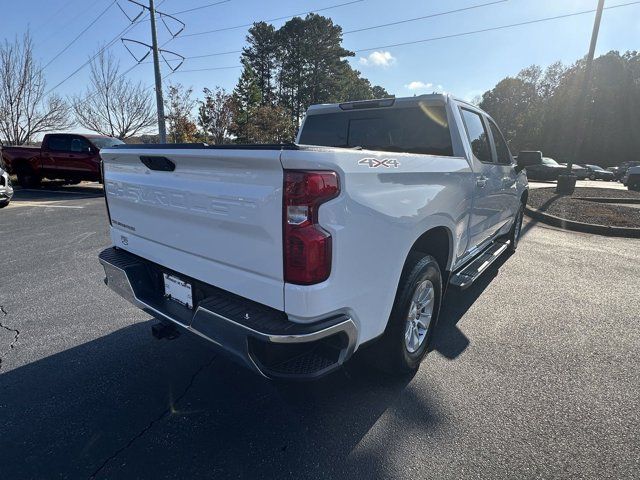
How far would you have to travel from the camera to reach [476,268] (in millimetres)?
3811

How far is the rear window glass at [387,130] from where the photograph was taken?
338 centimetres

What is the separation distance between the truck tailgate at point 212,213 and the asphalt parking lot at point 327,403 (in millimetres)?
549

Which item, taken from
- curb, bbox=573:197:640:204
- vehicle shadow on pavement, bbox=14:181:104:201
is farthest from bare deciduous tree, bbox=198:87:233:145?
curb, bbox=573:197:640:204

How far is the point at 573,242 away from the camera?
7000 millimetres

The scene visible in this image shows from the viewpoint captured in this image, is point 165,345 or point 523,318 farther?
point 523,318

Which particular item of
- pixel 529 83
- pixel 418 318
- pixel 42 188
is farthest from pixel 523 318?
pixel 529 83

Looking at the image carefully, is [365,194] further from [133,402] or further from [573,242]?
[573,242]

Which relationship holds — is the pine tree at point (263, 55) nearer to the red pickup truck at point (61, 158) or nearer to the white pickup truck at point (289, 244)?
the red pickup truck at point (61, 158)

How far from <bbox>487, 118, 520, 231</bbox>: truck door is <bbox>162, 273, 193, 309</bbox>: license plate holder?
11.6 feet

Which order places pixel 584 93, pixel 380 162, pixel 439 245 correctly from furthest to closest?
pixel 584 93 → pixel 439 245 → pixel 380 162

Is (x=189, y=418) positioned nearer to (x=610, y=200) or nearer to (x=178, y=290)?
(x=178, y=290)

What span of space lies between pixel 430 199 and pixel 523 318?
208cm

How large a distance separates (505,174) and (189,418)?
4148mm

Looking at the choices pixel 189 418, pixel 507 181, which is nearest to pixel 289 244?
pixel 189 418
